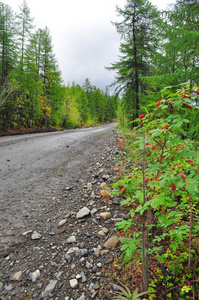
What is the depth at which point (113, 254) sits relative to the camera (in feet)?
7.40

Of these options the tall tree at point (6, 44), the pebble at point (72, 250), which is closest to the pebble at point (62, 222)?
the pebble at point (72, 250)

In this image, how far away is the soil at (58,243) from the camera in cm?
198

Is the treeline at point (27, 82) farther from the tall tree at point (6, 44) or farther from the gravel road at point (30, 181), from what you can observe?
the gravel road at point (30, 181)

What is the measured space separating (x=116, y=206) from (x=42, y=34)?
3036cm

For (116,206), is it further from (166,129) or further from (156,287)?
(166,129)

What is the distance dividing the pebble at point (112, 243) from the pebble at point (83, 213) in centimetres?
87

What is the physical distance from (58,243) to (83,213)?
734mm

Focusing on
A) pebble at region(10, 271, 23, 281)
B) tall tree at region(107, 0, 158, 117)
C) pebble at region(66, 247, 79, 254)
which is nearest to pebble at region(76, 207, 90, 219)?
pebble at region(66, 247, 79, 254)

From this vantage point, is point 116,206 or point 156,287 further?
point 116,206

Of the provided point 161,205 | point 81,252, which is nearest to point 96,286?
point 81,252

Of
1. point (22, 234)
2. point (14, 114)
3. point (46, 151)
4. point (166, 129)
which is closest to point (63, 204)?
point (22, 234)

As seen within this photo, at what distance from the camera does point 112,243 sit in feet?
7.88

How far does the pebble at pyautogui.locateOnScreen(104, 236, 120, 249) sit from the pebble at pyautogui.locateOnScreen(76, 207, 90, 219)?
0.87 metres

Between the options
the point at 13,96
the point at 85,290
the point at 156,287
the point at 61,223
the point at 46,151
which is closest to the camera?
the point at 156,287
